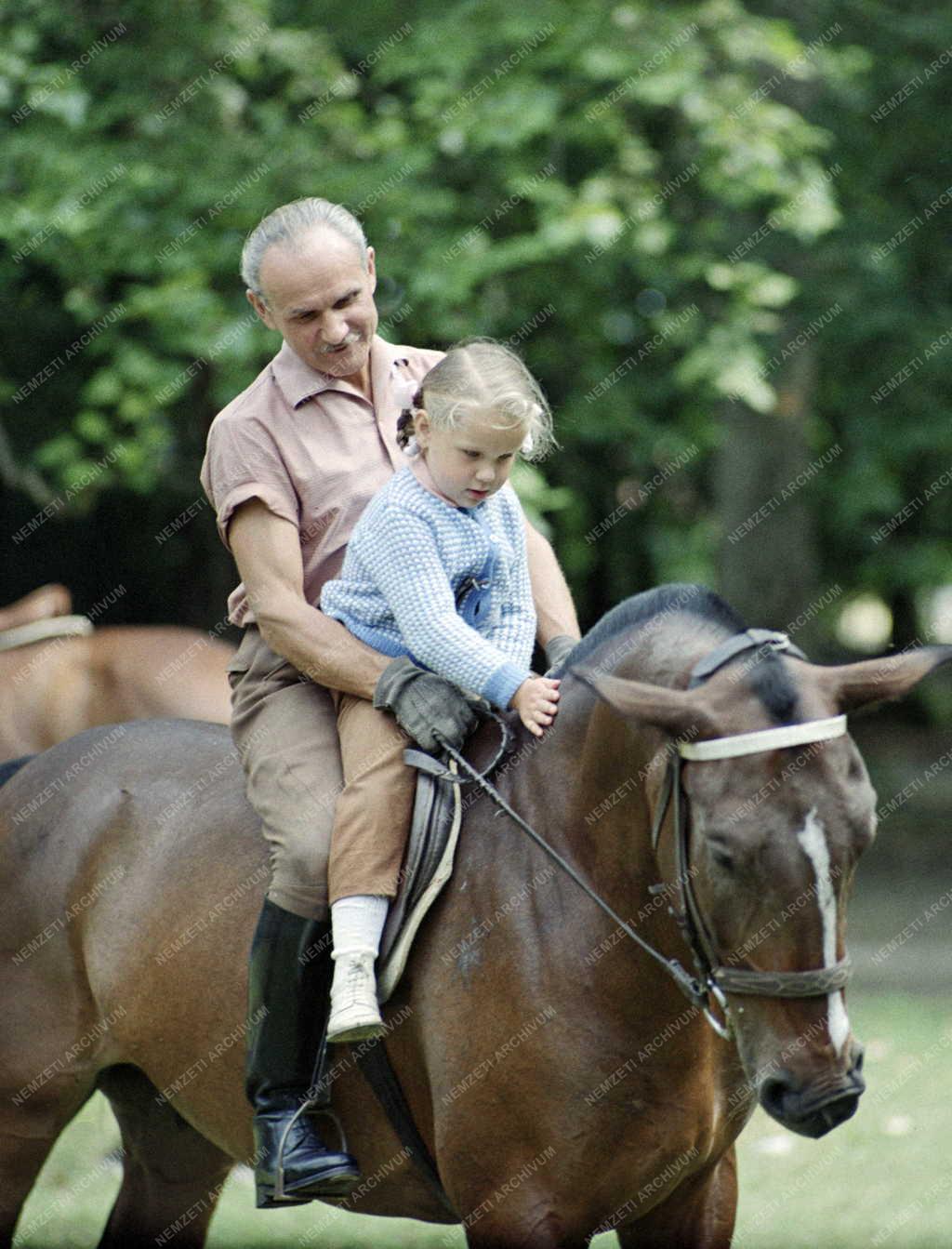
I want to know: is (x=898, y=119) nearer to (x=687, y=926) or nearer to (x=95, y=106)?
(x=95, y=106)

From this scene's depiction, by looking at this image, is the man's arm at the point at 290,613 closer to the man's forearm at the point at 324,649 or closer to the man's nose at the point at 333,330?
the man's forearm at the point at 324,649

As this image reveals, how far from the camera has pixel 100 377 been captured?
8.32 m

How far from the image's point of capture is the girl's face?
3.18 meters

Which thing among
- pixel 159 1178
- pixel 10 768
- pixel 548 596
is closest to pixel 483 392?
pixel 548 596

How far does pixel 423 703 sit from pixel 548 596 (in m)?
0.76

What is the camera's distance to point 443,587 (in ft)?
10.7

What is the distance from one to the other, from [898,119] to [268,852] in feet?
33.8

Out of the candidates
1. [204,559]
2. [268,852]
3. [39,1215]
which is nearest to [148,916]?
[268,852]

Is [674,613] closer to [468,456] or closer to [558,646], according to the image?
[468,456]

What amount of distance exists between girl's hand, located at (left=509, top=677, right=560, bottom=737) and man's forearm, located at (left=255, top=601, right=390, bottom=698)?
32 cm

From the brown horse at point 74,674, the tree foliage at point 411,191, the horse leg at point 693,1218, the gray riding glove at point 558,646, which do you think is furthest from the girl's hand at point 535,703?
the tree foliage at point 411,191

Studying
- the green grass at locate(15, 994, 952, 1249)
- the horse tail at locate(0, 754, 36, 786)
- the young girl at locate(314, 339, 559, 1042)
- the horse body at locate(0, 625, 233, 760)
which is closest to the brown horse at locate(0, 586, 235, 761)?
the horse body at locate(0, 625, 233, 760)

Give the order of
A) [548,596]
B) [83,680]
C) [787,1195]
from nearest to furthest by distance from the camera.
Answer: [548,596], [787,1195], [83,680]

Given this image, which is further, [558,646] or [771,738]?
[558,646]
